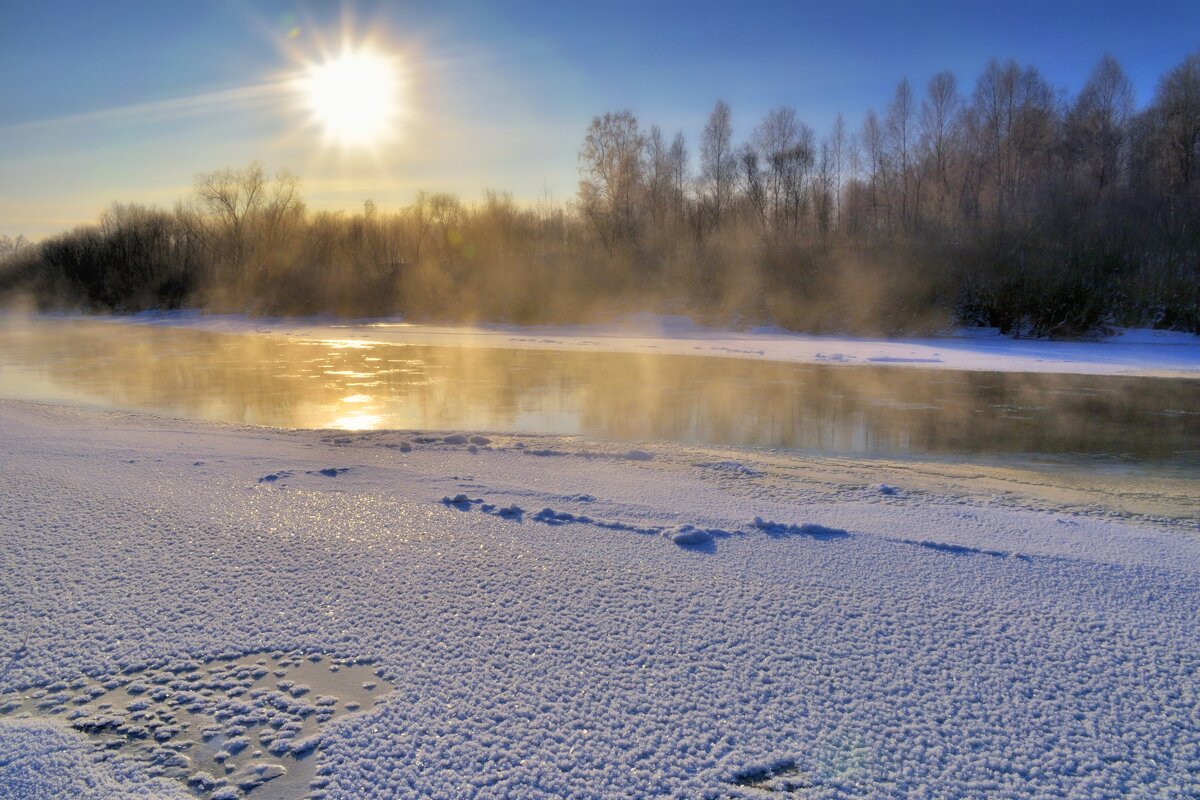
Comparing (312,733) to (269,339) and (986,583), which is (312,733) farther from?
(269,339)

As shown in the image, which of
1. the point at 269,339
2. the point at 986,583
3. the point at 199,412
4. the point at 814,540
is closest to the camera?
the point at 986,583

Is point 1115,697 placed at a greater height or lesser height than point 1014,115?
lesser

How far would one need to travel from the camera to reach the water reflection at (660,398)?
9.33 metres

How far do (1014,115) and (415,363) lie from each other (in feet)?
119

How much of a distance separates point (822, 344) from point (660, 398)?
43.9ft

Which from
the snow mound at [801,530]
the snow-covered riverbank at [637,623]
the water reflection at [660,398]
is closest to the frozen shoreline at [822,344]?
the water reflection at [660,398]

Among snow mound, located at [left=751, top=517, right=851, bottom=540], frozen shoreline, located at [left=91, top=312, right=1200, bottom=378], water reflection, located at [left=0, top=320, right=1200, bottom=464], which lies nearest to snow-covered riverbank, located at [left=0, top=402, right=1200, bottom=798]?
snow mound, located at [left=751, top=517, right=851, bottom=540]

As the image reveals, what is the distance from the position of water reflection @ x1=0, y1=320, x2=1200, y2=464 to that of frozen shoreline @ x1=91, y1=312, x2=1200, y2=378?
2.03 metres

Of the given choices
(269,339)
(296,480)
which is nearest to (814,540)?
(296,480)

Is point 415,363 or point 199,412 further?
point 415,363

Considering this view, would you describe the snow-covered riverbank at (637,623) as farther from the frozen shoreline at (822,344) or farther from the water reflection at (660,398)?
the frozen shoreline at (822,344)

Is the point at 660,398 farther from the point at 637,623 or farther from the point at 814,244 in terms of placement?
the point at 814,244

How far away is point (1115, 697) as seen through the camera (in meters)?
3.02

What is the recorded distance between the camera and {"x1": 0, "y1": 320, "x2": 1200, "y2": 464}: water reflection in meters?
9.33
